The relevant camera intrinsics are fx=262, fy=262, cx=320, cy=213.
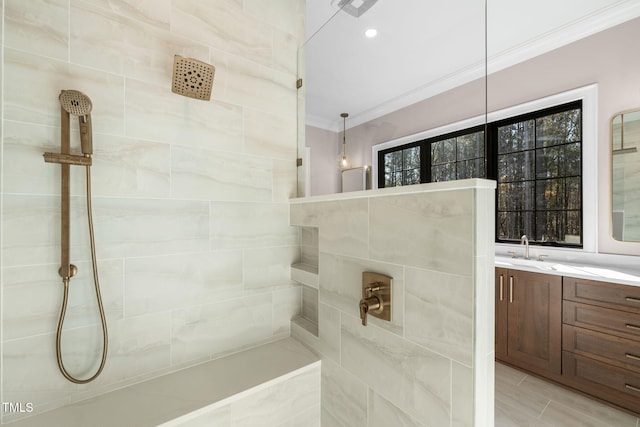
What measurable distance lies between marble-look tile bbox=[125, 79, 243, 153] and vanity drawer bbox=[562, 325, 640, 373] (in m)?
2.62

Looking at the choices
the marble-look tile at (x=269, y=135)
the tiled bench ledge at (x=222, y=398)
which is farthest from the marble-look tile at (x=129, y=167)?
the tiled bench ledge at (x=222, y=398)

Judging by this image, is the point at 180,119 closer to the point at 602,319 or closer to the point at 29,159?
the point at 29,159

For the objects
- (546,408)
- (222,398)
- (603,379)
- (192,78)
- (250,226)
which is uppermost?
(192,78)

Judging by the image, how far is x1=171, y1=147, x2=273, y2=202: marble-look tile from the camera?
1.28 m

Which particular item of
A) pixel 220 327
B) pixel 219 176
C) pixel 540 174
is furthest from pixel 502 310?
pixel 219 176

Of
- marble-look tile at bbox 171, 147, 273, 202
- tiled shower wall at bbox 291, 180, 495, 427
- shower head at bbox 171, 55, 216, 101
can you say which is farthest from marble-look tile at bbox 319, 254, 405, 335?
shower head at bbox 171, 55, 216, 101

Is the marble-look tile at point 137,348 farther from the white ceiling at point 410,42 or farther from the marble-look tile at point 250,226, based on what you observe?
the white ceiling at point 410,42

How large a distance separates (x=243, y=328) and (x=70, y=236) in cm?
90

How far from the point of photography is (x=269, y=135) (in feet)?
5.11

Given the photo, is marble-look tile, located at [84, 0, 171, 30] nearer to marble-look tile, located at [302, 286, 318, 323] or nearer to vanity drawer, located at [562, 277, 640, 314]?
marble-look tile, located at [302, 286, 318, 323]

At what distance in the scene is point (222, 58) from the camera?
1.40 meters

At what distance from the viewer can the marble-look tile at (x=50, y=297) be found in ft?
3.13

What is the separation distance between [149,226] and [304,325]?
99 centimetres

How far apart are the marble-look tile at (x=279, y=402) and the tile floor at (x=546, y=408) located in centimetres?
128
